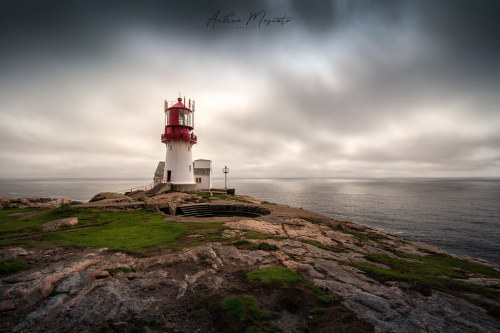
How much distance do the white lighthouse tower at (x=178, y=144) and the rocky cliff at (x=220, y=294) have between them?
2495cm

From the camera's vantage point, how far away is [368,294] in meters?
7.77

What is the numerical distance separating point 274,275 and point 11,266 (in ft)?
34.2

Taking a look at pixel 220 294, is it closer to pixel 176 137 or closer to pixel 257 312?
pixel 257 312

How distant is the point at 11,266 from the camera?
8.55 metres

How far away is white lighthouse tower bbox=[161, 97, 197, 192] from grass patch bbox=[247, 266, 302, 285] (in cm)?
2992

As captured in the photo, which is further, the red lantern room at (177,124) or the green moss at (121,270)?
the red lantern room at (177,124)

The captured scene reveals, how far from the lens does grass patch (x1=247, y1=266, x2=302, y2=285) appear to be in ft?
27.5

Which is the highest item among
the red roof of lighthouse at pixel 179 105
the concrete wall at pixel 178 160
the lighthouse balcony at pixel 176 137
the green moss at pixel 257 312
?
the red roof of lighthouse at pixel 179 105

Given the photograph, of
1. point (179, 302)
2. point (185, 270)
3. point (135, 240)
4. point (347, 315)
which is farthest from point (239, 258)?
point (135, 240)

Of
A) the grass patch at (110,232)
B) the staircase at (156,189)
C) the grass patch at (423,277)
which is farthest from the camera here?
the staircase at (156,189)

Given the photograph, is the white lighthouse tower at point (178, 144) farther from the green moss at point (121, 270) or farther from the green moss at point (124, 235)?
the green moss at point (121, 270)

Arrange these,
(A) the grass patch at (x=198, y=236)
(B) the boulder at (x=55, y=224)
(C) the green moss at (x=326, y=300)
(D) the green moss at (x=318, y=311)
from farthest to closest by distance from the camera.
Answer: (B) the boulder at (x=55, y=224), (A) the grass patch at (x=198, y=236), (C) the green moss at (x=326, y=300), (D) the green moss at (x=318, y=311)

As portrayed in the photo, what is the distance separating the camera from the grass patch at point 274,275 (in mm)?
8391

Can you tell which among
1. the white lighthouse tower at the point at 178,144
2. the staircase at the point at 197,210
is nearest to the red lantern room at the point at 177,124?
the white lighthouse tower at the point at 178,144
